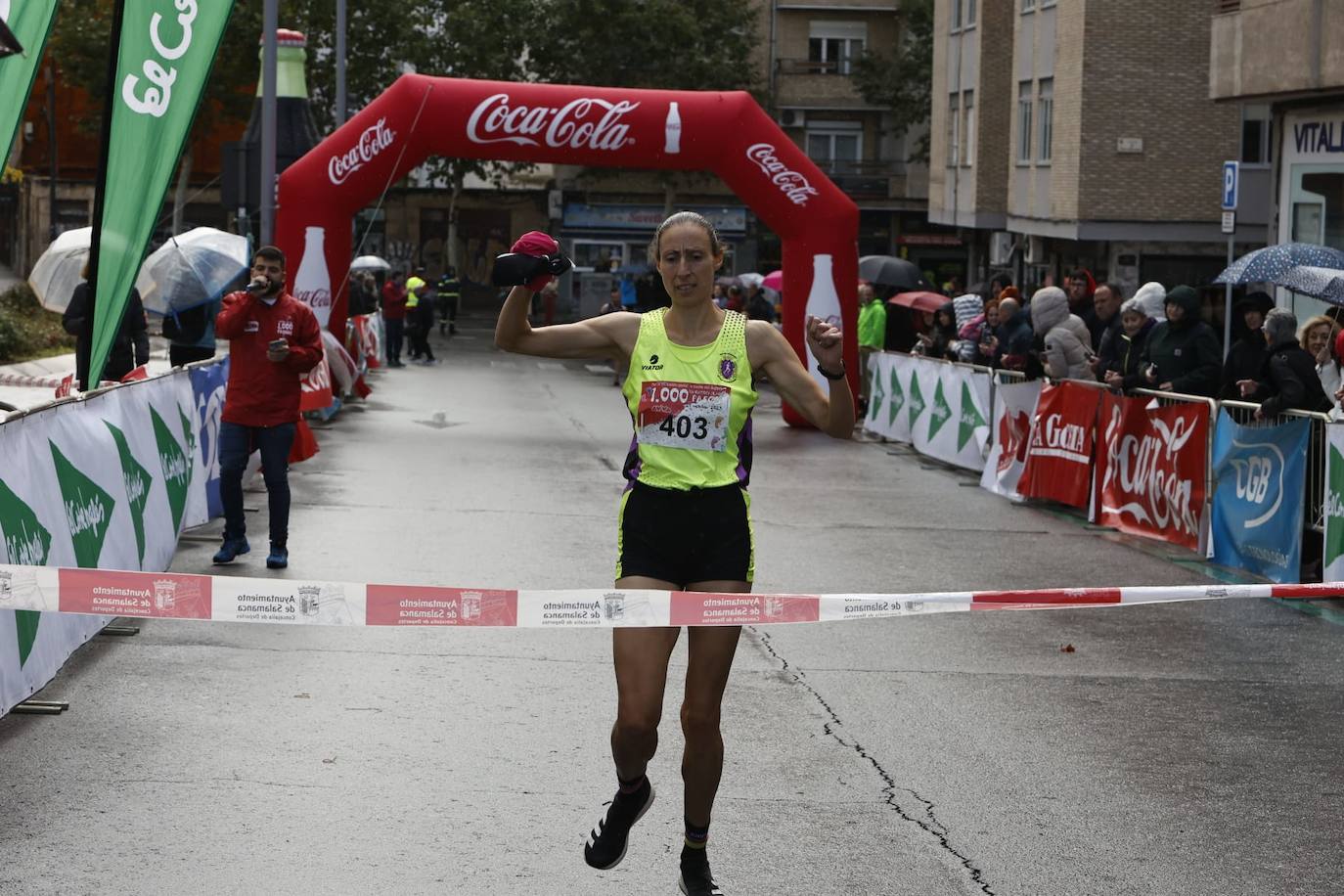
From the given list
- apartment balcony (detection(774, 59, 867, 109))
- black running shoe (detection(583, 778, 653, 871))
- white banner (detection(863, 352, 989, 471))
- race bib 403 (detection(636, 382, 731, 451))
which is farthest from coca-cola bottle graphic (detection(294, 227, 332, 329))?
apartment balcony (detection(774, 59, 867, 109))

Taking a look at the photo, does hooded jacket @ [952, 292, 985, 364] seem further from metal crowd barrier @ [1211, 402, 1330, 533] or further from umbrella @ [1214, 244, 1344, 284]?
metal crowd barrier @ [1211, 402, 1330, 533]

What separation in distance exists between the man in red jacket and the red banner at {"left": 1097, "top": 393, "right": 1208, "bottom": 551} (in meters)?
6.03

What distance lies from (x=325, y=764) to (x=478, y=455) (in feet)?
41.7

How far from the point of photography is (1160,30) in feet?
116

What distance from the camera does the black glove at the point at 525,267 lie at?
211 inches

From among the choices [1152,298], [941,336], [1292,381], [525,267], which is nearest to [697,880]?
[525,267]

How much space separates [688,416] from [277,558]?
614 centimetres

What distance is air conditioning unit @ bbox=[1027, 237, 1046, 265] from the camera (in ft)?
133

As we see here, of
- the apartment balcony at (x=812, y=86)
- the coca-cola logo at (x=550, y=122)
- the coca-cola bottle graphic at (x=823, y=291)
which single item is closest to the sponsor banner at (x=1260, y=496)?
the coca-cola bottle graphic at (x=823, y=291)

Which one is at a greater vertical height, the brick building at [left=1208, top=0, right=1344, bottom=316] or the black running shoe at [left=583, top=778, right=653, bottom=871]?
the brick building at [left=1208, top=0, right=1344, bottom=316]

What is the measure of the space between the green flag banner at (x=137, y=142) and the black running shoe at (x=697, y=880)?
541 cm

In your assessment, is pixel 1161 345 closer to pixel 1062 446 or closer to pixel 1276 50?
pixel 1062 446

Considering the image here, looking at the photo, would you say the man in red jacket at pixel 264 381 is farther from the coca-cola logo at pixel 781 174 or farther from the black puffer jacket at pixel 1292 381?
the coca-cola logo at pixel 781 174

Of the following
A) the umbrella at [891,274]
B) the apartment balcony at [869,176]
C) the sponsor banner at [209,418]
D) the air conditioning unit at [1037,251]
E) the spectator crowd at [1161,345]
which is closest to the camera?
the sponsor banner at [209,418]
